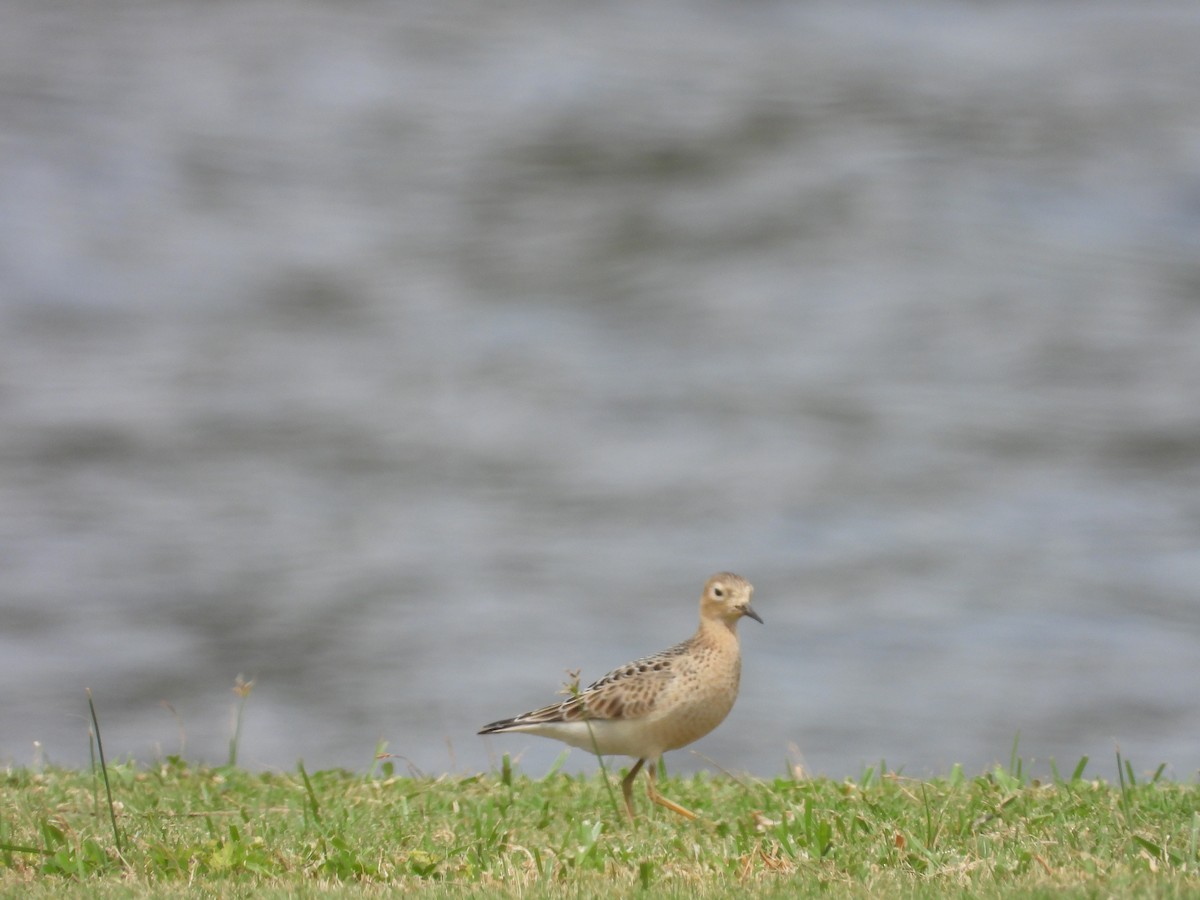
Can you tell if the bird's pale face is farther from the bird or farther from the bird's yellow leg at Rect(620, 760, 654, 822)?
the bird's yellow leg at Rect(620, 760, 654, 822)

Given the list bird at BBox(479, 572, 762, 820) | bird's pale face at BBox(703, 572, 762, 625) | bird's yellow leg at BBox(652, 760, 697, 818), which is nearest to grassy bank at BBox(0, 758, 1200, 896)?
bird's yellow leg at BBox(652, 760, 697, 818)

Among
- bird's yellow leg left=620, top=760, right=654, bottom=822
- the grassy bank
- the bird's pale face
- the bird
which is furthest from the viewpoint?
the bird's pale face

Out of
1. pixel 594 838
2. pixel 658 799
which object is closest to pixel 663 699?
pixel 658 799

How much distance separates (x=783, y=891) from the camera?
5.07 m

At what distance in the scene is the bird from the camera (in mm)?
7891

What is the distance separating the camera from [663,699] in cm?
790

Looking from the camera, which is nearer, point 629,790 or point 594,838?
point 594,838

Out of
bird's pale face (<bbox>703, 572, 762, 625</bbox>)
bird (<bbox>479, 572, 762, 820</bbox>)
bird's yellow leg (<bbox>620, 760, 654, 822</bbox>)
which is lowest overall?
bird's yellow leg (<bbox>620, 760, 654, 822</bbox>)

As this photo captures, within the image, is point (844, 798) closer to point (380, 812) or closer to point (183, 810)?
point (380, 812)

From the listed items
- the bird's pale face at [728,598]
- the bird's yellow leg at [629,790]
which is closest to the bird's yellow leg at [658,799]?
the bird's yellow leg at [629,790]

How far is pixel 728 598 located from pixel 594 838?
8.95 ft

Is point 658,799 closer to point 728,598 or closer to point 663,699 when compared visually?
point 663,699

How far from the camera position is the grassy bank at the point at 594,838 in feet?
17.3

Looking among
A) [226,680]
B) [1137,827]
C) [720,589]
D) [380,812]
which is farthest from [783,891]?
[226,680]
